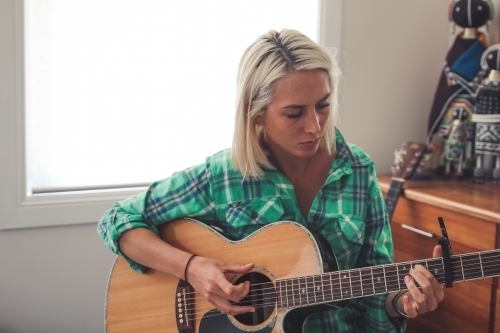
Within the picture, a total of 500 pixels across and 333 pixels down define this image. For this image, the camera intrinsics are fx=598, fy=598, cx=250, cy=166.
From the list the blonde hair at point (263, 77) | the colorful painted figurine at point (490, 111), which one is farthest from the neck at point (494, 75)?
the blonde hair at point (263, 77)

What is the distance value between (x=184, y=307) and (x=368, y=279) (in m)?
0.45

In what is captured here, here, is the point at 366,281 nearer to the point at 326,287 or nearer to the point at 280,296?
the point at 326,287

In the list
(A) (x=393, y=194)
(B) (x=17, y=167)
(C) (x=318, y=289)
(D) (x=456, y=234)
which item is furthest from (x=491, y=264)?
(B) (x=17, y=167)

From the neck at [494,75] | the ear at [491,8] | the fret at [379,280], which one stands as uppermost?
the ear at [491,8]

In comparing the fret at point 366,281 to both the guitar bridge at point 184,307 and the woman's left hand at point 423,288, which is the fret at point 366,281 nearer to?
the woman's left hand at point 423,288

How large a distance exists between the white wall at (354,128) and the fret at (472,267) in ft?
4.07

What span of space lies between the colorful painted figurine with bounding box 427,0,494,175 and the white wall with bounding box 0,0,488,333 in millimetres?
169

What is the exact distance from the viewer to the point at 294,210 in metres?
1.46

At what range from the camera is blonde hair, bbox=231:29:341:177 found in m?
1.37

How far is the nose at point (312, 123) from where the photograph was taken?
4.44ft

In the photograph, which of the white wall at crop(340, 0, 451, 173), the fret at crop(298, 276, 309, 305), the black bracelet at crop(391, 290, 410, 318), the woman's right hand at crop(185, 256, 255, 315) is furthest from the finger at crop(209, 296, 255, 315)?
the white wall at crop(340, 0, 451, 173)

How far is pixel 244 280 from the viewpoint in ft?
4.56

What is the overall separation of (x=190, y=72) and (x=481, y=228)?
43.7 inches

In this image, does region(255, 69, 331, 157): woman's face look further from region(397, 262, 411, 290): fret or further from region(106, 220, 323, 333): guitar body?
region(397, 262, 411, 290): fret
